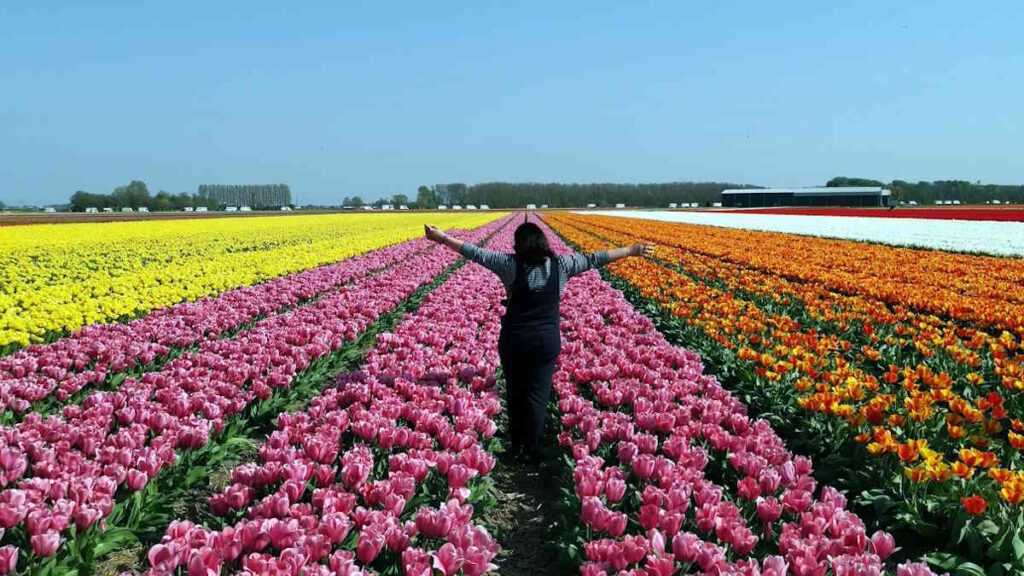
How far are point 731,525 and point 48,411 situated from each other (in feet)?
17.7

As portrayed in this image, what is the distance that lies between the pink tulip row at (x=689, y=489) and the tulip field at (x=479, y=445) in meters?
0.02

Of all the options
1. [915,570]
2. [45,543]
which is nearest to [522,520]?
[915,570]

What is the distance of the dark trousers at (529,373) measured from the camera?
5.24 meters

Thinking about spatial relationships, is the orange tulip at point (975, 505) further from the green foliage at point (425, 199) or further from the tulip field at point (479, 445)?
the green foliage at point (425, 199)

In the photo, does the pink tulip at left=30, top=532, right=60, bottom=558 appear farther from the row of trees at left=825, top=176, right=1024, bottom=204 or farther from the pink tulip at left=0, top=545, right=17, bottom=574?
the row of trees at left=825, top=176, right=1024, bottom=204

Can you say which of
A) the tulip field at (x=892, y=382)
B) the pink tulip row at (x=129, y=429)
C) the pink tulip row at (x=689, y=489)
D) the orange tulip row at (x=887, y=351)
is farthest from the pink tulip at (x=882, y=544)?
the pink tulip row at (x=129, y=429)

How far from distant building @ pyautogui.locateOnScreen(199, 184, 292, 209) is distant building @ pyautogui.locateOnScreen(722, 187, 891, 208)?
9904 centimetres

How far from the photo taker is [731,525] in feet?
10.6

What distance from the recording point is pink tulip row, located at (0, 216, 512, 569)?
3.25 meters

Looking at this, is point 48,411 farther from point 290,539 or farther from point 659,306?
point 659,306

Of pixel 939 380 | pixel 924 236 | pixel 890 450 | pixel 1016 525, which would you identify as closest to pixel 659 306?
pixel 939 380

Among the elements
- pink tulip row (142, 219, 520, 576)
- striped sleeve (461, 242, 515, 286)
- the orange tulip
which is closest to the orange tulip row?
the orange tulip

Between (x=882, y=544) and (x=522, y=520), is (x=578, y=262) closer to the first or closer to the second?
(x=522, y=520)

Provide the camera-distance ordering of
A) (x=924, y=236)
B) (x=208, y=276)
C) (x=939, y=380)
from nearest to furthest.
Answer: (x=939, y=380), (x=208, y=276), (x=924, y=236)
